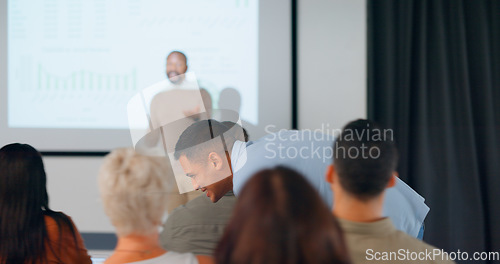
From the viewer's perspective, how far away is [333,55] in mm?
3223

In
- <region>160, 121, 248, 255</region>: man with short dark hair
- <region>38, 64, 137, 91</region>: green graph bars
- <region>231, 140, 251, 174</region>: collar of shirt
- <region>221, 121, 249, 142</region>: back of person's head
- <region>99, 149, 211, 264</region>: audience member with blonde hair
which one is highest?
<region>38, 64, 137, 91</region>: green graph bars

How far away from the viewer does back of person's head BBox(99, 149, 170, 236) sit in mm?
1078

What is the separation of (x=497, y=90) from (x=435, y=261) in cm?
254

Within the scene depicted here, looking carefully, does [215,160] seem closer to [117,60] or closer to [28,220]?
[28,220]

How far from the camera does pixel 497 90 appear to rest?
309 centimetres

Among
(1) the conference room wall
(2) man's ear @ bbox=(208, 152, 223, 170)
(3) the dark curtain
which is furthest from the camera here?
(1) the conference room wall

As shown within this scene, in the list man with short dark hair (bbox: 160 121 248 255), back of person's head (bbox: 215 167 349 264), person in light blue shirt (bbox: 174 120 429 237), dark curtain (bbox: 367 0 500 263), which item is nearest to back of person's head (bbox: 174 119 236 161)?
person in light blue shirt (bbox: 174 120 429 237)

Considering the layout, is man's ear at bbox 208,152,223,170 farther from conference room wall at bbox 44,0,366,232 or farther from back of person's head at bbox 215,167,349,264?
conference room wall at bbox 44,0,366,232

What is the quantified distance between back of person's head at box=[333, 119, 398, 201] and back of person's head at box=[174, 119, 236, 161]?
1.99ft

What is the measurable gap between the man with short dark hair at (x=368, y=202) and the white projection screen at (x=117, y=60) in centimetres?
209

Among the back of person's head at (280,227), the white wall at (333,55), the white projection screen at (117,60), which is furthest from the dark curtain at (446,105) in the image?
the back of person's head at (280,227)

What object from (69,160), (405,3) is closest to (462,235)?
(405,3)

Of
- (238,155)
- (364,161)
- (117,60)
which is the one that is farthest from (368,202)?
(117,60)

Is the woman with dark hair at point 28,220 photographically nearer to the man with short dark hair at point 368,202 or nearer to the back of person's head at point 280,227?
the man with short dark hair at point 368,202
